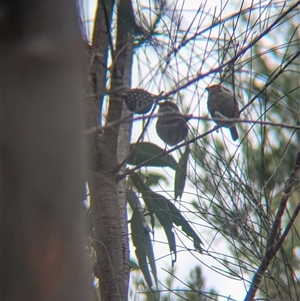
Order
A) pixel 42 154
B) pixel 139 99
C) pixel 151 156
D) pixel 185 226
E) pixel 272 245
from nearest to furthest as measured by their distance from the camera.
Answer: pixel 42 154, pixel 272 245, pixel 139 99, pixel 185 226, pixel 151 156

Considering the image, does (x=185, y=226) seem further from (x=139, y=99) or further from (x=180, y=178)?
(x=139, y=99)

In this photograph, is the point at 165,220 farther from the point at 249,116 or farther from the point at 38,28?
the point at 38,28

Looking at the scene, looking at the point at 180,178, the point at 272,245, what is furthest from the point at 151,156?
the point at 272,245

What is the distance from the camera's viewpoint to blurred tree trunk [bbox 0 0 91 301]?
482mm

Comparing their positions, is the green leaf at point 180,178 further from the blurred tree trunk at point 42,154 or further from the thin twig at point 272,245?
the blurred tree trunk at point 42,154

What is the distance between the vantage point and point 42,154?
507mm

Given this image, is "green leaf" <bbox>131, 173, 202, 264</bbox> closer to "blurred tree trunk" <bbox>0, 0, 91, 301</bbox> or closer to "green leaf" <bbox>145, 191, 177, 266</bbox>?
"green leaf" <bbox>145, 191, 177, 266</bbox>

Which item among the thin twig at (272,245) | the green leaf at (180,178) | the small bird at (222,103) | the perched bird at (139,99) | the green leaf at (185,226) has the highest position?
the small bird at (222,103)

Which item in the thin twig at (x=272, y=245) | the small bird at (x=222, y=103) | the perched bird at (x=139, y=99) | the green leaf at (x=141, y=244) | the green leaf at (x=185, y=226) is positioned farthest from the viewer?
the green leaf at (x=141, y=244)

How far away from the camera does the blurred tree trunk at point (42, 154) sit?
0.48 meters

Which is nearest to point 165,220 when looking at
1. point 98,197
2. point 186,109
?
point 98,197

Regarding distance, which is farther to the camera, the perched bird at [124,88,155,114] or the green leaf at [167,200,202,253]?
the green leaf at [167,200,202,253]

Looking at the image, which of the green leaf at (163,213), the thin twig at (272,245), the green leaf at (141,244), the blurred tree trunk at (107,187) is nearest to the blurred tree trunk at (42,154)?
the thin twig at (272,245)

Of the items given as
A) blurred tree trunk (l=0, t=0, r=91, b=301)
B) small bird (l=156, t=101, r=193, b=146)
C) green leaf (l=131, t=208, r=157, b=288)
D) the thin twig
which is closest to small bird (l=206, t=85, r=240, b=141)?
small bird (l=156, t=101, r=193, b=146)
